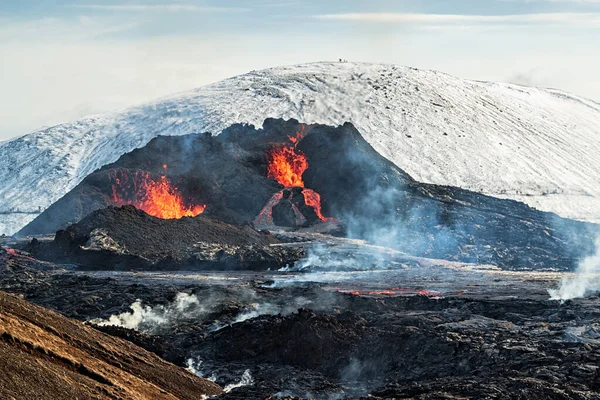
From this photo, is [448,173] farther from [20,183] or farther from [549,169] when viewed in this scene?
[20,183]

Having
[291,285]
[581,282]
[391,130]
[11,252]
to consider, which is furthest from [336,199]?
[391,130]

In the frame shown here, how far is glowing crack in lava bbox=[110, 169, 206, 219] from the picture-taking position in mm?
74938

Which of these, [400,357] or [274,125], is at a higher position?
[274,125]

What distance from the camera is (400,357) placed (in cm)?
2739

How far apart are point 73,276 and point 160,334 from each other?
15.2 metres

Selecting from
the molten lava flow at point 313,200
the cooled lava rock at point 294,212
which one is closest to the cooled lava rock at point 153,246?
the cooled lava rock at point 294,212

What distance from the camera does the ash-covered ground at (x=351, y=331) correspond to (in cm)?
2430

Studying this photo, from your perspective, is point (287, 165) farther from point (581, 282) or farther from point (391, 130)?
point (581, 282)

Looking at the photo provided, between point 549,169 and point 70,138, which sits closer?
point 549,169

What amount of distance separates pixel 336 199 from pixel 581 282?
3055cm

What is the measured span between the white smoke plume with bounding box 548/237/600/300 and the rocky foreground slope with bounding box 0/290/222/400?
21361 millimetres

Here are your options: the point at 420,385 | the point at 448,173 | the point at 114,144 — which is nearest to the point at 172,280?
the point at 420,385

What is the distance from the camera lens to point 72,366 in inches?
777

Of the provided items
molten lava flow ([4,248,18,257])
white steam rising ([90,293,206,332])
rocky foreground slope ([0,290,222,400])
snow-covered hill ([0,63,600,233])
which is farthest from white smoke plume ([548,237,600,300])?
molten lava flow ([4,248,18,257])
